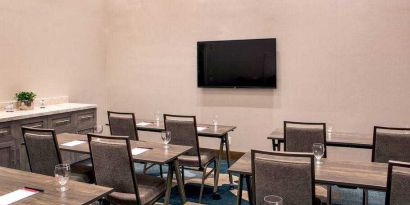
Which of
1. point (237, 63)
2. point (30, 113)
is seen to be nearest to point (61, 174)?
point (30, 113)

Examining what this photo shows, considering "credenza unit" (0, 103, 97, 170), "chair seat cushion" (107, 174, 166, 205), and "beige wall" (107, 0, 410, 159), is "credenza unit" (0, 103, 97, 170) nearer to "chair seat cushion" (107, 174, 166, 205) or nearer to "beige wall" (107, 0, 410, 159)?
"beige wall" (107, 0, 410, 159)

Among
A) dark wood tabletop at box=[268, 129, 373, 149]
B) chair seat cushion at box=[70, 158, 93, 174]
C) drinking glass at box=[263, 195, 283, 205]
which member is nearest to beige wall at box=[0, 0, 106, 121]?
chair seat cushion at box=[70, 158, 93, 174]

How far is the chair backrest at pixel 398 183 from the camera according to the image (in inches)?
70.6

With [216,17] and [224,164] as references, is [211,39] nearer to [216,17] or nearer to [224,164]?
[216,17]

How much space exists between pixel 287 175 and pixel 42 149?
1.96 m

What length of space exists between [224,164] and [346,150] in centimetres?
178

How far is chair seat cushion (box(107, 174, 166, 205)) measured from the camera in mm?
2514

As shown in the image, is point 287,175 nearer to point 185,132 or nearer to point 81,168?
point 185,132

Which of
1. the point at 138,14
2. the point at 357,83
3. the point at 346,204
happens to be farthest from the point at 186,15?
the point at 346,204

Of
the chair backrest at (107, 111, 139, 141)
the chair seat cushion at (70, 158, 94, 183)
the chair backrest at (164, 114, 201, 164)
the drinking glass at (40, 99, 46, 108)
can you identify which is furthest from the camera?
the drinking glass at (40, 99, 46, 108)

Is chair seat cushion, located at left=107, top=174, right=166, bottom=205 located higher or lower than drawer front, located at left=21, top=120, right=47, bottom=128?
lower

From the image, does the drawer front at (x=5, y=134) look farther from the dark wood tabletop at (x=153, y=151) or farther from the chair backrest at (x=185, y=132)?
the chair backrest at (x=185, y=132)

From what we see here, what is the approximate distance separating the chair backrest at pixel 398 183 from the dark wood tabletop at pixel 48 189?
1.55m

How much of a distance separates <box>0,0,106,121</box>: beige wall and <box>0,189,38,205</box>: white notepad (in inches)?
120
